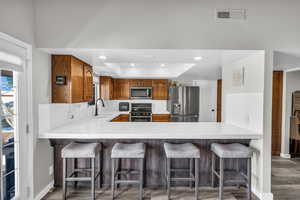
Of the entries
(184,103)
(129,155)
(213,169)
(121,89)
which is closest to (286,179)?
(213,169)

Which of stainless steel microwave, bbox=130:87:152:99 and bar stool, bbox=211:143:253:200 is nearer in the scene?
bar stool, bbox=211:143:253:200

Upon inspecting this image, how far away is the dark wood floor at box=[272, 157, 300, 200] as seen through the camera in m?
2.48

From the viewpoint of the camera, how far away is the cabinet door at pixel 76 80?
2669mm

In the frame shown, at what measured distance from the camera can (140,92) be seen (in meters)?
5.76

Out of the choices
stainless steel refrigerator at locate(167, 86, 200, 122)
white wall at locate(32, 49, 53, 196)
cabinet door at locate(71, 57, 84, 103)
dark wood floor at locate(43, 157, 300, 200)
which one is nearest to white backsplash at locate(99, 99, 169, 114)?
stainless steel refrigerator at locate(167, 86, 200, 122)

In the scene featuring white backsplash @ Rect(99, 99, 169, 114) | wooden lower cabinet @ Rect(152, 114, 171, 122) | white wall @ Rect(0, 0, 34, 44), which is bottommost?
wooden lower cabinet @ Rect(152, 114, 171, 122)

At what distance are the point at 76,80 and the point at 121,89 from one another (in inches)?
118

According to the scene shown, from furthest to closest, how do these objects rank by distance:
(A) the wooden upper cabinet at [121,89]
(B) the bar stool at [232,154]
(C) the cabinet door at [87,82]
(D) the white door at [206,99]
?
(D) the white door at [206,99] → (A) the wooden upper cabinet at [121,89] → (C) the cabinet door at [87,82] → (B) the bar stool at [232,154]

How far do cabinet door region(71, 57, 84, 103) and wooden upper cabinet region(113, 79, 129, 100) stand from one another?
2686 mm

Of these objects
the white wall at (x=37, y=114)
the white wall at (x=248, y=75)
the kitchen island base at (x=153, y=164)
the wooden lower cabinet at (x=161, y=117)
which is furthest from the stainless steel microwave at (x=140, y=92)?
the white wall at (x=37, y=114)

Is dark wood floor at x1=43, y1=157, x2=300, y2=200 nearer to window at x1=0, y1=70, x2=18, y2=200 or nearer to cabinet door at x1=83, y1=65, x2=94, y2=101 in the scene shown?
window at x1=0, y1=70, x2=18, y2=200

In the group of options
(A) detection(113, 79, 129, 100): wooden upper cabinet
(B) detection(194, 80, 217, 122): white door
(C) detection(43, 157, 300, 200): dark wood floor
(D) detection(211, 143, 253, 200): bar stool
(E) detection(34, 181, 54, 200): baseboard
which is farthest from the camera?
(B) detection(194, 80, 217, 122): white door

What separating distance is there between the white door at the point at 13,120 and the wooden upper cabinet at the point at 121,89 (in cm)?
372

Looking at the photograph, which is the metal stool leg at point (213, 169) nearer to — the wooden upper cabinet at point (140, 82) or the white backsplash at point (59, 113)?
the white backsplash at point (59, 113)
